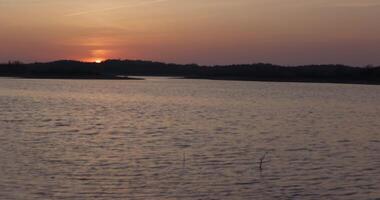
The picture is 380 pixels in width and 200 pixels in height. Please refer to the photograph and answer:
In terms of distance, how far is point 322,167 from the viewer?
68.4 ft

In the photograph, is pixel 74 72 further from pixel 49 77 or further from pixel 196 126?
pixel 196 126

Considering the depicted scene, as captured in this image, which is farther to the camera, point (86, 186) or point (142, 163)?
point (142, 163)

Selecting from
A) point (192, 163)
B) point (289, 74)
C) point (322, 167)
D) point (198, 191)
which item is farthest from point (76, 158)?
point (289, 74)

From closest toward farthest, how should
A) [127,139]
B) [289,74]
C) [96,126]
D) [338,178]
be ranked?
[338,178], [127,139], [96,126], [289,74]

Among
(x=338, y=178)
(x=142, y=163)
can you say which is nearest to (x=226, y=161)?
Answer: (x=142, y=163)

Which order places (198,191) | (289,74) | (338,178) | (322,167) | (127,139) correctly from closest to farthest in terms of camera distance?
1. (198,191)
2. (338,178)
3. (322,167)
4. (127,139)
5. (289,74)

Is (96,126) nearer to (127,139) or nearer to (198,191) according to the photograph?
(127,139)

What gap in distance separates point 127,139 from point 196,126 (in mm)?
8409

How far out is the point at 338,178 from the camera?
61.5ft

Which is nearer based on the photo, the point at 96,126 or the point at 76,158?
the point at 76,158

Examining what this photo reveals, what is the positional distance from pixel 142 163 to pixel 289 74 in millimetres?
170154

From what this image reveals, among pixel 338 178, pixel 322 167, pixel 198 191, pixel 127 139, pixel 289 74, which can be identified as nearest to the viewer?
pixel 198 191

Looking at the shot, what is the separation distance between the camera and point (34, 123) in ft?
120

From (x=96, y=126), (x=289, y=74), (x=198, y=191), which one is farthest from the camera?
(x=289, y=74)
